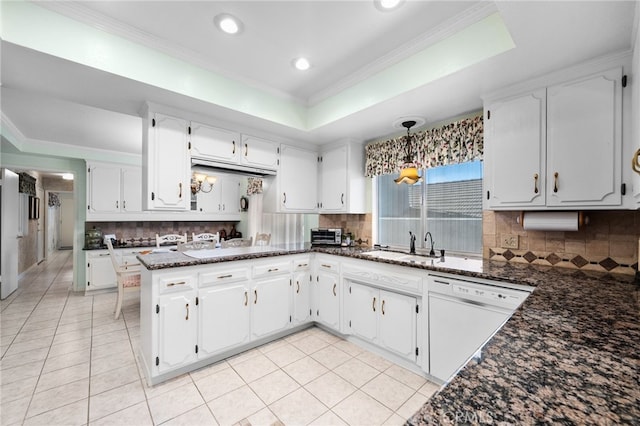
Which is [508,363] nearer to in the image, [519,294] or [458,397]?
[458,397]

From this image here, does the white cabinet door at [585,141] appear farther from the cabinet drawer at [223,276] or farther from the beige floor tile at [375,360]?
the cabinet drawer at [223,276]

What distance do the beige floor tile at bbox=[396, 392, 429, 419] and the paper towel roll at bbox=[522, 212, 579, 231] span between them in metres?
1.49

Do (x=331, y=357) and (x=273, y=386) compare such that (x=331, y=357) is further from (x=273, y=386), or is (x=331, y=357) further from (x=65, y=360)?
(x=65, y=360)

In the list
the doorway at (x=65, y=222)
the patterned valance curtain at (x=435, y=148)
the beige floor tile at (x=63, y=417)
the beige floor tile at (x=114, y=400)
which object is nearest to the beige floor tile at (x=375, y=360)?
the beige floor tile at (x=114, y=400)

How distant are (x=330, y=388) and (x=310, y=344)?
713 mm

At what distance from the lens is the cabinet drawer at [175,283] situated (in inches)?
81.4

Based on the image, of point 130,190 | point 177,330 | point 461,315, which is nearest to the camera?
point 461,315

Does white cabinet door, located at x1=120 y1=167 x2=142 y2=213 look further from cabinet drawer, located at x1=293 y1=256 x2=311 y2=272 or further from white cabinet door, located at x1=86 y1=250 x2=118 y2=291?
cabinet drawer, located at x1=293 y1=256 x2=311 y2=272

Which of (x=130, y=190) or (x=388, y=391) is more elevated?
(x=130, y=190)

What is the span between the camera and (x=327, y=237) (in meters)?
3.36

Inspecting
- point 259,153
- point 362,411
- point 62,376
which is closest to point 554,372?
point 362,411

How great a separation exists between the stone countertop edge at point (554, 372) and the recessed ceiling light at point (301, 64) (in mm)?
2212

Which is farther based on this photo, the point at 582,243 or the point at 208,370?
the point at 208,370

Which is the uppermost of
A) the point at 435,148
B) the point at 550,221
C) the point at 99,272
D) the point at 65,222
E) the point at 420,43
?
the point at 420,43
